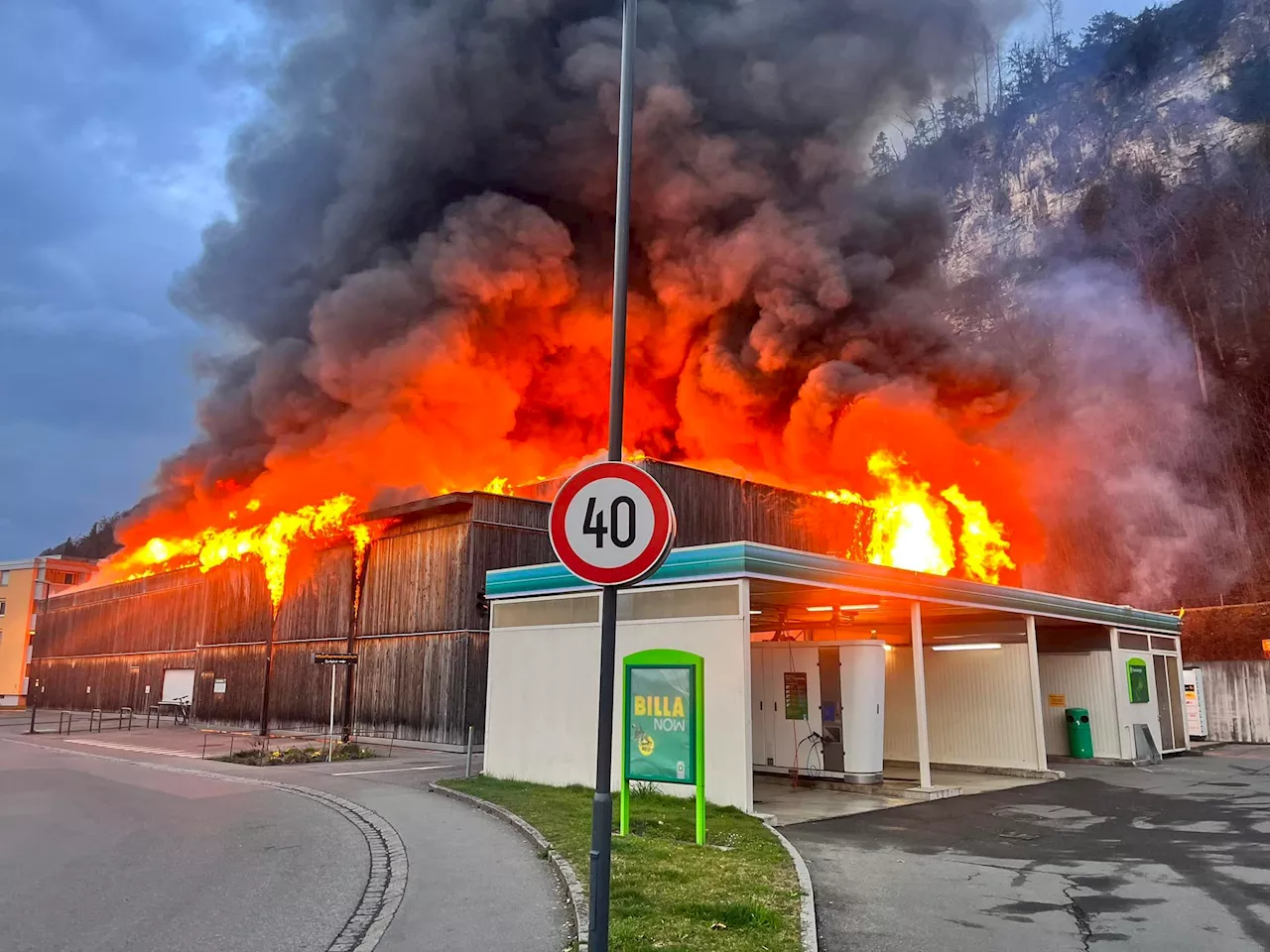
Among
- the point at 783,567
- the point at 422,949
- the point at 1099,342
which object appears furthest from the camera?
the point at 1099,342

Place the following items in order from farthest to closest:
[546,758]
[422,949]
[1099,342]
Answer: [1099,342] < [546,758] < [422,949]

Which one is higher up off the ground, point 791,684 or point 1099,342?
point 1099,342

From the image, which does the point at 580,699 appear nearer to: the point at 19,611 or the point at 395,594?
the point at 395,594

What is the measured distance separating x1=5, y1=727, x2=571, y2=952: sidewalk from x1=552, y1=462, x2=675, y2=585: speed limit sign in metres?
2.55

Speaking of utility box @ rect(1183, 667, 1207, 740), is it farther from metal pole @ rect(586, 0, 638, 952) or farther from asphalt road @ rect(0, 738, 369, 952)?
metal pole @ rect(586, 0, 638, 952)

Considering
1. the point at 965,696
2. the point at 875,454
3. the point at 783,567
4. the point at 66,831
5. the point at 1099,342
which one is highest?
the point at 1099,342

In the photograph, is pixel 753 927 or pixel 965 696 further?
pixel 965 696

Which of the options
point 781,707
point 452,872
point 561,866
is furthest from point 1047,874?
point 781,707

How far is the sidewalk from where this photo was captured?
591 cm

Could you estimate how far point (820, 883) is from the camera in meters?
7.73

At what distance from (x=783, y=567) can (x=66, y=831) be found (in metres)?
9.29

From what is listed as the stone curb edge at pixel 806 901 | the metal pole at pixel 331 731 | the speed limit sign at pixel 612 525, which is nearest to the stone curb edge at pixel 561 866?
the stone curb edge at pixel 806 901

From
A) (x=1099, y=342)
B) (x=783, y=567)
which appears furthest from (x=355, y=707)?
(x=1099, y=342)

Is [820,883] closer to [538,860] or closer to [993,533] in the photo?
[538,860]
